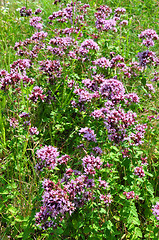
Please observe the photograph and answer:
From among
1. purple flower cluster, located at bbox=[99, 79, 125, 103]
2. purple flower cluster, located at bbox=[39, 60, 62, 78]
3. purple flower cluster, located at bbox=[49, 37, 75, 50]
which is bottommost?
purple flower cluster, located at bbox=[99, 79, 125, 103]

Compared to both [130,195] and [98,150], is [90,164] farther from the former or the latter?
[130,195]

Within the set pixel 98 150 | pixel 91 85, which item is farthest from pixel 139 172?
pixel 91 85

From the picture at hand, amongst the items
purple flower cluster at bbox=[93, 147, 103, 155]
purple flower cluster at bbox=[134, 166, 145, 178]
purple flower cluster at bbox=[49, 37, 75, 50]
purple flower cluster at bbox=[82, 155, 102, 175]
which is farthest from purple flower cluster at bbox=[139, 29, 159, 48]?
purple flower cluster at bbox=[82, 155, 102, 175]

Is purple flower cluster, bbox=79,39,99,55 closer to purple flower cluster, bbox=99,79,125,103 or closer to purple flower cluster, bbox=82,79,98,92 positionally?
→ purple flower cluster, bbox=82,79,98,92

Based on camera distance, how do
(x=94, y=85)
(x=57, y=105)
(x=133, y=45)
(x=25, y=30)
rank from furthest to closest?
(x=25, y=30) < (x=133, y=45) < (x=57, y=105) < (x=94, y=85)

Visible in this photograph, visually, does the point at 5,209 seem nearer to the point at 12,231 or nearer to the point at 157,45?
the point at 12,231

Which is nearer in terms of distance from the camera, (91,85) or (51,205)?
(51,205)

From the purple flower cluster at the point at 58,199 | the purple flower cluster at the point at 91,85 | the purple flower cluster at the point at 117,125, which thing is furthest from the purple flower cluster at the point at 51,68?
the purple flower cluster at the point at 58,199

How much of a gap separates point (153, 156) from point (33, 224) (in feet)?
6.14

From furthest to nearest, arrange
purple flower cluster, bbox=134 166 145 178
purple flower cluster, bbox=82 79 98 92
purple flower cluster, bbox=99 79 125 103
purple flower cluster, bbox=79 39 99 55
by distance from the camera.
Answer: purple flower cluster, bbox=79 39 99 55 → purple flower cluster, bbox=82 79 98 92 → purple flower cluster, bbox=99 79 125 103 → purple flower cluster, bbox=134 166 145 178

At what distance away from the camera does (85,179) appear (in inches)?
89.0

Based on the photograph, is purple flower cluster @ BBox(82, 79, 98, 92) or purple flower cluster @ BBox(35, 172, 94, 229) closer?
purple flower cluster @ BBox(35, 172, 94, 229)

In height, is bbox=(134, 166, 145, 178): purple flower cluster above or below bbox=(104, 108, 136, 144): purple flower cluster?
below

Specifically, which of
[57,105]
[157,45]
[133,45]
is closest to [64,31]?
[57,105]
